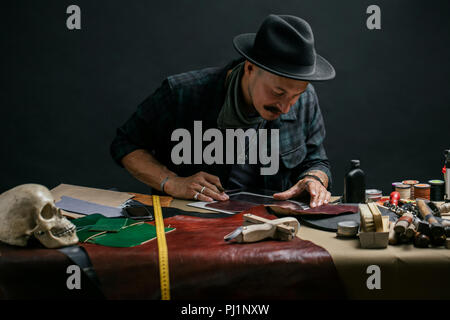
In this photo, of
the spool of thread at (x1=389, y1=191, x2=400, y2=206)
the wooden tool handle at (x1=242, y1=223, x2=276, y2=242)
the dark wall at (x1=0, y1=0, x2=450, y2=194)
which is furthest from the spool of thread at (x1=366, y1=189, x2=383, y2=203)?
the dark wall at (x1=0, y1=0, x2=450, y2=194)

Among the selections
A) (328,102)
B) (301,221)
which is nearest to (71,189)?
(301,221)

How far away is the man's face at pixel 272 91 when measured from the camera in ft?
7.32

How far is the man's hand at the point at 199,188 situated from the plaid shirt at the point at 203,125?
38 centimetres

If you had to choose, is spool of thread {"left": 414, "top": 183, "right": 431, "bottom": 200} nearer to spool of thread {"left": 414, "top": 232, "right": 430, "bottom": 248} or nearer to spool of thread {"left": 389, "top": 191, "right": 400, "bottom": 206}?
spool of thread {"left": 389, "top": 191, "right": 400, "bottom": 206}

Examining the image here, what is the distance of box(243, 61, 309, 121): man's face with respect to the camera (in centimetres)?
223

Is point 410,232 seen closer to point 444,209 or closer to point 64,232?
point 444,209

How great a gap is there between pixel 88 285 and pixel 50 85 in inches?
120

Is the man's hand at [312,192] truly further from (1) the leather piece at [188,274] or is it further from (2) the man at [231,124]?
(1) the leather piece at [188,274]

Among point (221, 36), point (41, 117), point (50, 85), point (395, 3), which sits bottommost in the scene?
point (41, 117)

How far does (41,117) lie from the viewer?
165 inches

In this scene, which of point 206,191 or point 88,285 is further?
point 206,191

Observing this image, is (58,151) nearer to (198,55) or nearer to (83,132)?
(83,132)

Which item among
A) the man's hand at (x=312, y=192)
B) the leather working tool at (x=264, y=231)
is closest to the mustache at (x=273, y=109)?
the man's hand at (x=312, y=192)

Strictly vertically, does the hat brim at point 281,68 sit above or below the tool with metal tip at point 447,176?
above
